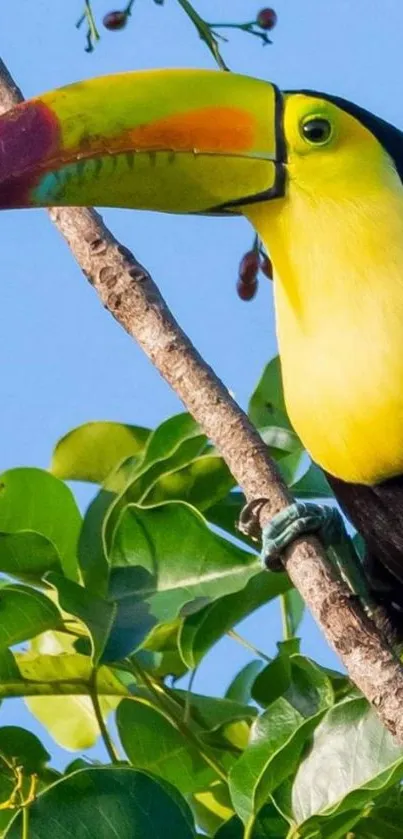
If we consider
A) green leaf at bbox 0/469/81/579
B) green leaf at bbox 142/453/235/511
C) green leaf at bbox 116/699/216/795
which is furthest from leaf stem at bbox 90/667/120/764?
green leaf at bbox 142/453/235/511

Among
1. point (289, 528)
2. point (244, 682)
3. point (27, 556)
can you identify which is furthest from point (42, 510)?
point (244, 682)

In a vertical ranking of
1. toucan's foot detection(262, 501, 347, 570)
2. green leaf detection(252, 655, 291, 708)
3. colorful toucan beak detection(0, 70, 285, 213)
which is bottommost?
green leaf detection(252, 655, 291, 708)

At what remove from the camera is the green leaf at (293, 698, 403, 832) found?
1.61 meters

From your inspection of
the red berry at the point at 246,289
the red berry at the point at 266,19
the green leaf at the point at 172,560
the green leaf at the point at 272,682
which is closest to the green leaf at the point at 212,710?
the green leaf at the point at 272,682

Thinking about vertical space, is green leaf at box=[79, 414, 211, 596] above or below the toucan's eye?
below

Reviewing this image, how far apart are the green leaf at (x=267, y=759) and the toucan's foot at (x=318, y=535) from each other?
0.19 m

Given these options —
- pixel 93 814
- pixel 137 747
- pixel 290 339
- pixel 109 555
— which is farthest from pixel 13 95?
pixel 93 814

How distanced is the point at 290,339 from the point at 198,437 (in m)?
0.26

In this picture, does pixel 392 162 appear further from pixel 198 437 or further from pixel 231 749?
pixel 231 749

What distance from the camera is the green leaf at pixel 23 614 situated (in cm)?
173

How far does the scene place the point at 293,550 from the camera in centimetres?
180

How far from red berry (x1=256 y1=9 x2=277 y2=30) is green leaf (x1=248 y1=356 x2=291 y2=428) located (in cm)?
58

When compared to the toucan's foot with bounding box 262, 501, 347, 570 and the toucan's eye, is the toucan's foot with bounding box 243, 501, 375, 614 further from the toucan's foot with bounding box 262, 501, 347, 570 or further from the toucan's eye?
the toucan's eye

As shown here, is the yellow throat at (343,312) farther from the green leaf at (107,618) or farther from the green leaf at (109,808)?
the green leaf at (109,808)
